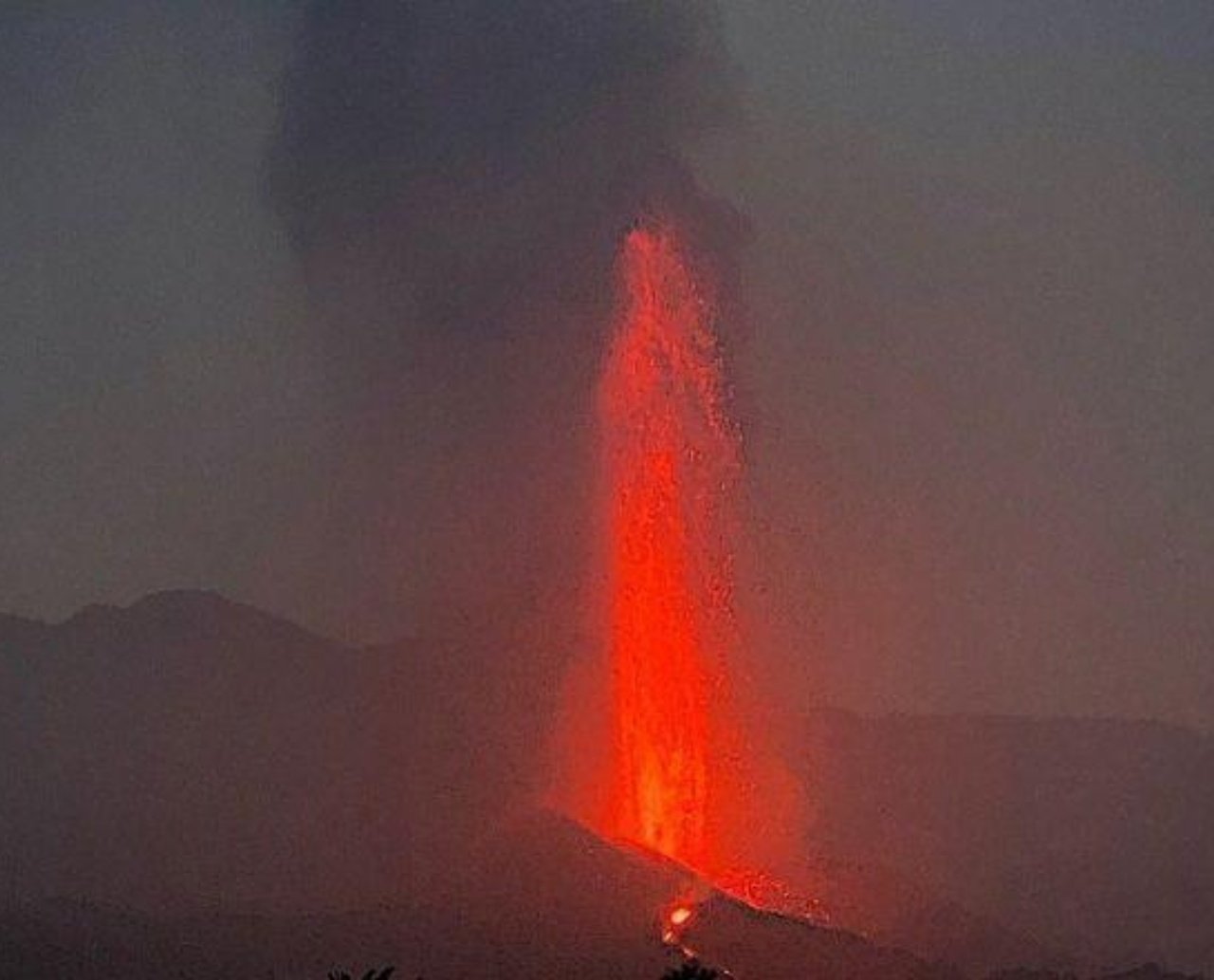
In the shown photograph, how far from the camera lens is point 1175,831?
559 feet

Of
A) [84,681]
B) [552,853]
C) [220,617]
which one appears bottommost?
[552,853]

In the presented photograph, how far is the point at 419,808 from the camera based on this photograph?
114500 mm

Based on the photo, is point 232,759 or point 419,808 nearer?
point 419,808

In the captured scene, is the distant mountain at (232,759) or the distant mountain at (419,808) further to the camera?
the distant mountain at (232,759)

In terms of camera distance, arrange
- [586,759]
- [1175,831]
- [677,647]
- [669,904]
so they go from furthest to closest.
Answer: [1175,831]
[586,759]
[677,647]
[669,904]

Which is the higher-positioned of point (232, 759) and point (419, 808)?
point (232, 759)

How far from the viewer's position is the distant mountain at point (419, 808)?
7475cm

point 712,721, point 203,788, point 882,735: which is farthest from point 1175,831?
point 712,721

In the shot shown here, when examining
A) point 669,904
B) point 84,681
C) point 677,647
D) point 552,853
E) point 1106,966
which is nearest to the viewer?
point 669,904

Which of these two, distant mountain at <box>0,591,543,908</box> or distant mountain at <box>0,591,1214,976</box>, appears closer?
distant mountain at <box>0,591,1214,976</box>

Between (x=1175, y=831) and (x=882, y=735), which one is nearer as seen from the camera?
(x=1175, y=831)

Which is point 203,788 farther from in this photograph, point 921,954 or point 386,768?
point 921,954

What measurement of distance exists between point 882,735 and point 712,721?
115m

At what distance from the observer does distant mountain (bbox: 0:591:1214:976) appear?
74750 mm
